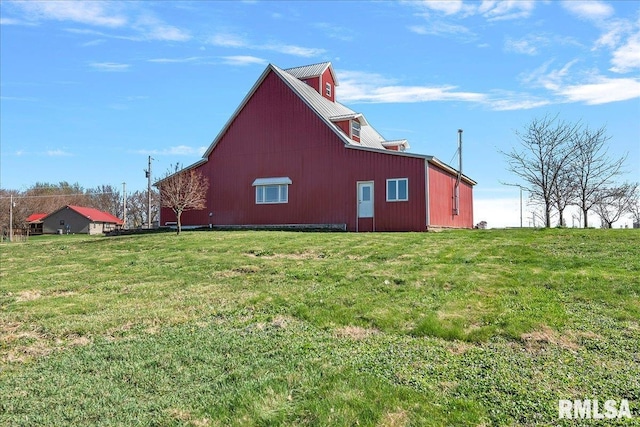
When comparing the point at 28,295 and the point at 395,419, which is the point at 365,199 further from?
the point at 395,419

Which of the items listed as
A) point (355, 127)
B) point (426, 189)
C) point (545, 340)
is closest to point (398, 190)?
point (426, 189)

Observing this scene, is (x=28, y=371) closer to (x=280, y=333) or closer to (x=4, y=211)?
(x=280, y=333)

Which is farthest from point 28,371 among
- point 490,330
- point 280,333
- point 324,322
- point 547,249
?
point 547,249

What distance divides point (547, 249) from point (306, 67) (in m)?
21.1

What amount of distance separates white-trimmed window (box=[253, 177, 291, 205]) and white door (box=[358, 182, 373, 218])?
12.7ft

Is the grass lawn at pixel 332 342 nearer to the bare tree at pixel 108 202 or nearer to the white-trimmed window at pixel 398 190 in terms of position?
the white-trimmed window at pixel 398 190

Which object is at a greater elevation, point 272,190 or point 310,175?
point 310,175

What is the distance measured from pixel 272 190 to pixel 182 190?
4534 mm

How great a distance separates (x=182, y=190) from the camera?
22203mm

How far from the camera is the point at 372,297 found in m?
7.24

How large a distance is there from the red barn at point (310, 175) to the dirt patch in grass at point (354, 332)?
1357 cm

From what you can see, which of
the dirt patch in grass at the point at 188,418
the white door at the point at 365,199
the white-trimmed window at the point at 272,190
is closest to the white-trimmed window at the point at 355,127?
the white door at the point at 365,199

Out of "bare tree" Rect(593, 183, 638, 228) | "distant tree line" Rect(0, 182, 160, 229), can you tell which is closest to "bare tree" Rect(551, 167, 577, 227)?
"bare tree" Rect(593, 183, 638, 228)

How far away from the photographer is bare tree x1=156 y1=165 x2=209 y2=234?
2150cm
